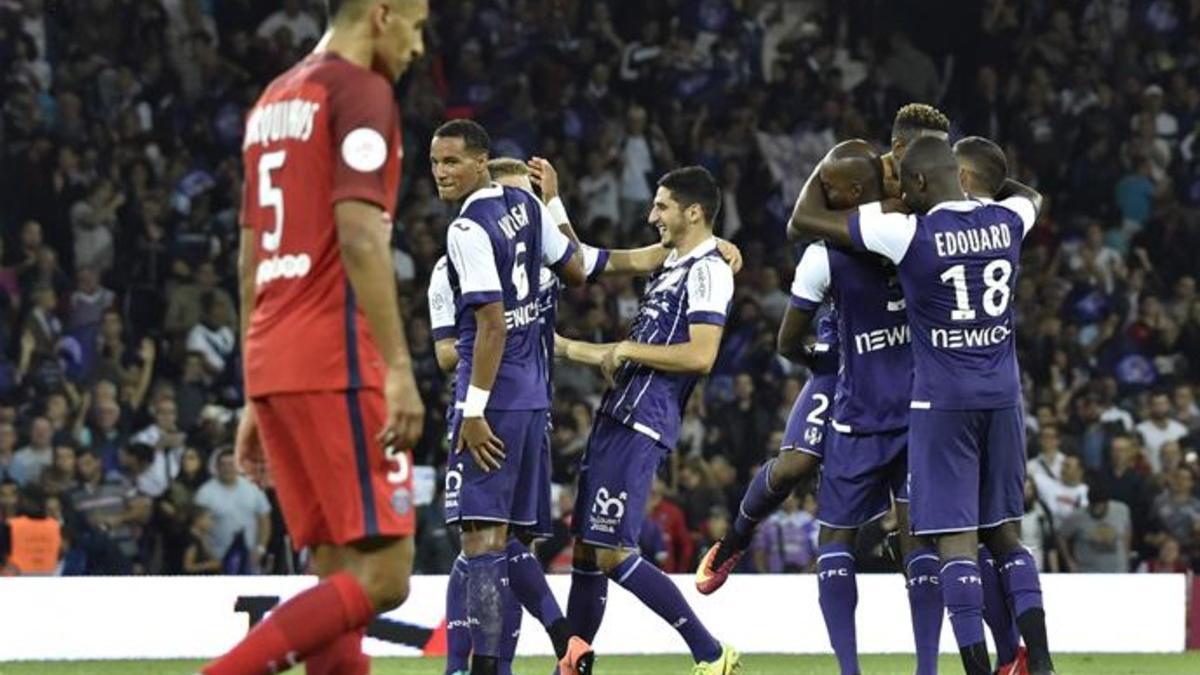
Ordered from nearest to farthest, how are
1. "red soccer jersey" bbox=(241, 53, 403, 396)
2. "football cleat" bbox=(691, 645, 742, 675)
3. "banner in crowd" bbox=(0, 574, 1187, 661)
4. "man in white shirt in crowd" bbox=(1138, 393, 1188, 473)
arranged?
"red soccer jersey" bbox=(241, 53, 403, 396)
"football cleat" bbox=(691, 645, 742, 675)
"banner in crowd" bbox=(0, 574, 1187, 661)
"man in white shirt in crowd" bbox=(1138, 393, 1188, 473)

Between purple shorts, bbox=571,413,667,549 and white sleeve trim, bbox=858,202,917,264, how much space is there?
1.59m

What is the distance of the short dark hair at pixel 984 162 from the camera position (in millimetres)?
10086

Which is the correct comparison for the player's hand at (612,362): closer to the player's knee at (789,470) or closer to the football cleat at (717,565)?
the player's knee at (789,470)

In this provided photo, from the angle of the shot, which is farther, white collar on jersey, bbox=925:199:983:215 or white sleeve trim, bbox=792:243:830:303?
white sleeve trim, bbox=792:243:830:303

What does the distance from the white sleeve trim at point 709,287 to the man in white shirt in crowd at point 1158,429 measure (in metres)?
8.81

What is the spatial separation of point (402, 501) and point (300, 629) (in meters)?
0.47

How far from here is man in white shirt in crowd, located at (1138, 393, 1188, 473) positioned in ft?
61.4

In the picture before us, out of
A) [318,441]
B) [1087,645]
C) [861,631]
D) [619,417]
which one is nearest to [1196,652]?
[1087,645]

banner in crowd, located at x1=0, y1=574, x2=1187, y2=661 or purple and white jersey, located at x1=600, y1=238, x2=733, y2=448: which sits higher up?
purple and white jersey, located at x1=600, y1=238, x2=733, y2=448

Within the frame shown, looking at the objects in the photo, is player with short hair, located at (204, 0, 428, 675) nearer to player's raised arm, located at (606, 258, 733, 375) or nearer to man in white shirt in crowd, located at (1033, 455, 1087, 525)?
player's raised arm, located at (606, 258, 733, 375)

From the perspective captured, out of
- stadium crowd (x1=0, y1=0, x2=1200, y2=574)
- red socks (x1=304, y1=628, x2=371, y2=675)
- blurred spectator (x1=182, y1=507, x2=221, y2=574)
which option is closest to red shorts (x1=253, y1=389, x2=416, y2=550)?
red socks (x1=304, y1=628, x2=371, y2=675)

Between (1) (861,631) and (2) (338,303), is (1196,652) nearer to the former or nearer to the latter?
(1) (861,631)

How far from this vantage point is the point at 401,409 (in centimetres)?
671

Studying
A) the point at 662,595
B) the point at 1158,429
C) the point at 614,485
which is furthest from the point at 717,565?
the point at 1158,429
